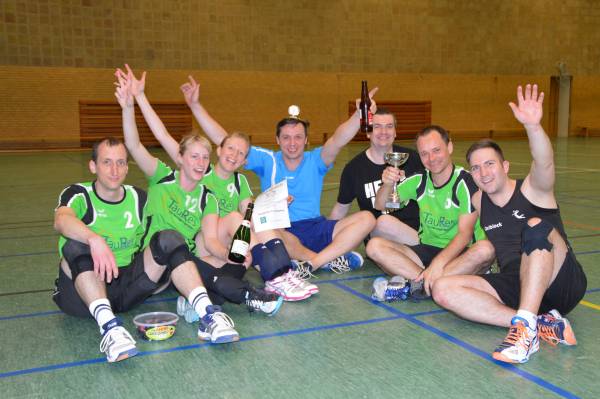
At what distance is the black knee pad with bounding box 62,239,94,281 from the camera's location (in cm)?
349

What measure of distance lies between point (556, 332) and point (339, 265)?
213 cm

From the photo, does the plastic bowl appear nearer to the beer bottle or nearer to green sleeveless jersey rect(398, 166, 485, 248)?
green sleeveless jersey rect(398, 166, 485, 248)

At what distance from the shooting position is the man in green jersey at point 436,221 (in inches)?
160

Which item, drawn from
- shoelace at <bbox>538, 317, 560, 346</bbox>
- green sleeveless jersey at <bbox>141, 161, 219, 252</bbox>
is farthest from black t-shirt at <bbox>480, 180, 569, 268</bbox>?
green sleeveless jersey at <bbox>141, 161, 219, 252</bbox>

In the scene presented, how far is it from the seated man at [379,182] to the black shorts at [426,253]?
384 millimetres

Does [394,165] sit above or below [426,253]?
above

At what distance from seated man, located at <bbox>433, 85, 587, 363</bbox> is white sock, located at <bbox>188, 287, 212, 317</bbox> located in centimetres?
138

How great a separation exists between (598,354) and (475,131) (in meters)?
22.6

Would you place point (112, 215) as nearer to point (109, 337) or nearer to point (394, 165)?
point (109, 337)

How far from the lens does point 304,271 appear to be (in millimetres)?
4910

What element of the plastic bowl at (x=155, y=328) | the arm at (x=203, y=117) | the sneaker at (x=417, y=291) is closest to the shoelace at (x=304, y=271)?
the sneaker at (x=417, y=291)

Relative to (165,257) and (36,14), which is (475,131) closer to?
(36,14)

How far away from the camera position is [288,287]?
14.0 ft

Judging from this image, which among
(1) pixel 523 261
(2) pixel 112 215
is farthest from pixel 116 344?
(1) pixel 523 261
